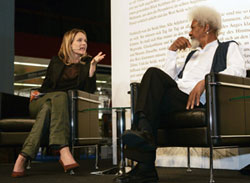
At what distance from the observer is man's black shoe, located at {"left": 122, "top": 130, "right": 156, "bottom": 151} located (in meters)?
2.22

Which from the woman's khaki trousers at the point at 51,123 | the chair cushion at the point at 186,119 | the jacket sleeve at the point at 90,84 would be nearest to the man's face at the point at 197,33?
the chair cushion at the point at 186,119

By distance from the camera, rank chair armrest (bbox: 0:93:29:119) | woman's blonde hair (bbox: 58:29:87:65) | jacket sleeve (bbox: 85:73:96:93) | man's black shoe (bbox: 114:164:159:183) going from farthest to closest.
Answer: chair armrest (bbox: 0:93:29:119)
woman's blonde hair (bbox: 58:29:87:65)
jacket sleeve (bbox: 85:73:96:93)
man's black shoe (bbox: 114:164:159:183)

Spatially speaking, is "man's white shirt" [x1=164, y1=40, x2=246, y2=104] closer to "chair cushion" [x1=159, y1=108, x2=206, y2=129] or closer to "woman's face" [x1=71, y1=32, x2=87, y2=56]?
"chair cushion" [x1=159, y1=108, x2=206, y2=129]

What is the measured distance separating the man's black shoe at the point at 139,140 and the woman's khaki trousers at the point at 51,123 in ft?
2.73

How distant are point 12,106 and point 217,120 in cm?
264

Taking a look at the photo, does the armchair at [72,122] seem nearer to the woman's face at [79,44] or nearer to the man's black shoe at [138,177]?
the woman's face at [79,44]

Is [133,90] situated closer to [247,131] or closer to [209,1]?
[247,131]

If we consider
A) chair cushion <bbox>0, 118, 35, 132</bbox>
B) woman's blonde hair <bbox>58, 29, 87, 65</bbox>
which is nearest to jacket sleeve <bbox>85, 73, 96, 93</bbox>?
woman's blonde hair <bbox>58, 29, 87, 65</bbox>

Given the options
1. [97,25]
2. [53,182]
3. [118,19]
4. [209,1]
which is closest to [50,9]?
[97,25]

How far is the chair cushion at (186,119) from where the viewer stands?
246 cm

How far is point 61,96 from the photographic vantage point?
3.07m

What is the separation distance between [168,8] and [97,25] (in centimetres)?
838

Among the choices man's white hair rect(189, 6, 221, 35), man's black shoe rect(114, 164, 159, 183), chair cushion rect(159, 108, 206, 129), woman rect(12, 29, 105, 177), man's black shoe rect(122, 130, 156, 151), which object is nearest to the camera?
man's black shoe rect(122, 130, 156, 151)

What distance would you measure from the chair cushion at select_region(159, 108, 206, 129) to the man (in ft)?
0.17
